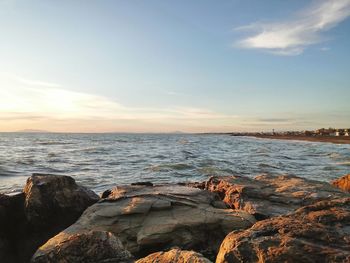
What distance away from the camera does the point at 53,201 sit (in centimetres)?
659

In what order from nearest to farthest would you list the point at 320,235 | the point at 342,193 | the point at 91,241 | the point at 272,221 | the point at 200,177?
the point at 320,235 → the point at 272,221 → the point at 91,241 → the point at 342,193 → the point at 200,177

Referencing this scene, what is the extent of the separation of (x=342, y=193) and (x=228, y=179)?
8.17ft

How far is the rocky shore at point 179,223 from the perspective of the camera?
3.18 meters

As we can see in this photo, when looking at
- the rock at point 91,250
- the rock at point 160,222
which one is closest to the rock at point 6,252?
the rock at point 160,222

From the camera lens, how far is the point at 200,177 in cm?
1590

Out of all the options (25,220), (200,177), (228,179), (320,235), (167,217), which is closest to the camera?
(320,235)

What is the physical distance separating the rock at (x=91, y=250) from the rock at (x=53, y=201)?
2.59 meters

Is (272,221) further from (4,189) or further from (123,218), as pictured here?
(4,189)

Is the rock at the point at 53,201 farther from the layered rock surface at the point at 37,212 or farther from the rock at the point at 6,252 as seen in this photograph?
the rock at the point at 6,252

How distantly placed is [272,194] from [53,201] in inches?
163

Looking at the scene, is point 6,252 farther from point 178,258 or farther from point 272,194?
point 272,194

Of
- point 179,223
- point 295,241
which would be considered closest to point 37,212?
point 179,223

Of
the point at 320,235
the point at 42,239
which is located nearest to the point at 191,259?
the point at 320,235

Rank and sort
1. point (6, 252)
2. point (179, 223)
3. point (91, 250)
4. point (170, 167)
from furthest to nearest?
point (170, 167), point (6, 252), point (179, 223), point (91, 250)
